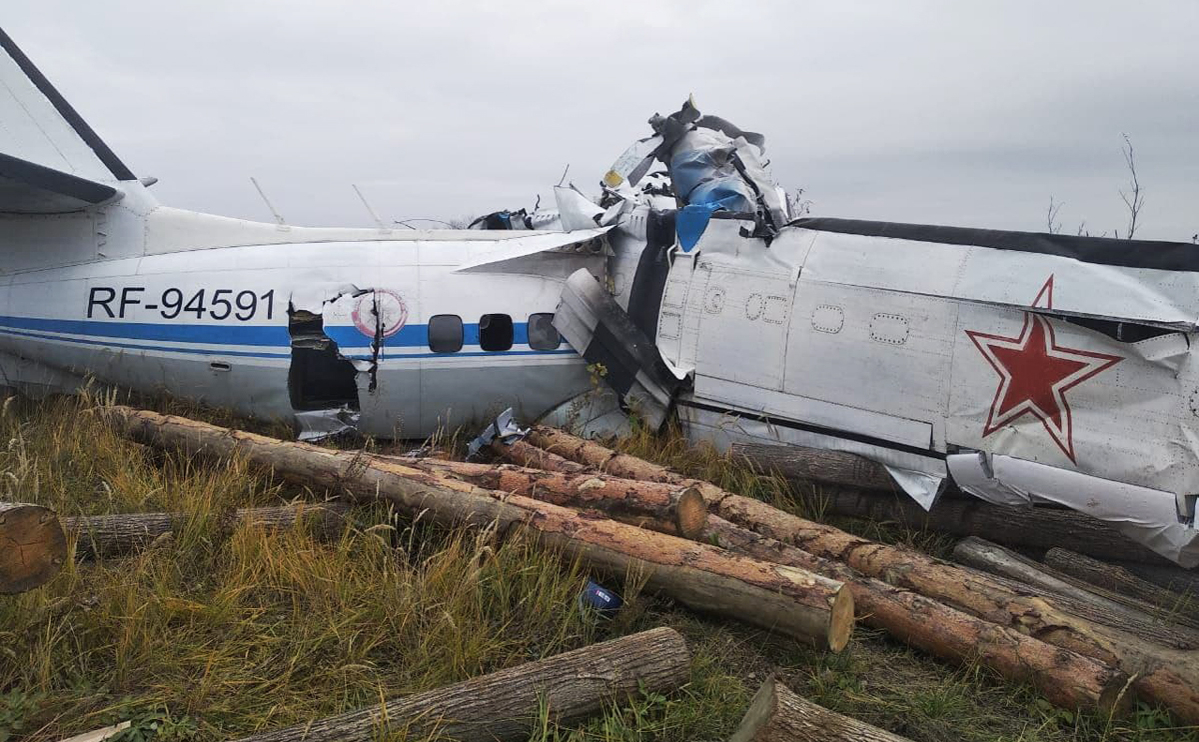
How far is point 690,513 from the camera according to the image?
5164 millimetres

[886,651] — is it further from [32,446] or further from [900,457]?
[32,446]

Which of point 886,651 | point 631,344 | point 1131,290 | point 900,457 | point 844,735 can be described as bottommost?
point 886,651

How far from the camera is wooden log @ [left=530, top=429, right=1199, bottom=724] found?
4375mm

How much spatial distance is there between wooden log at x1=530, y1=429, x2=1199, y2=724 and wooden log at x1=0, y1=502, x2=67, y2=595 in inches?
161

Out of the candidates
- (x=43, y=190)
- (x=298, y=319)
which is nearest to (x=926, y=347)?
(x=298, y=319)

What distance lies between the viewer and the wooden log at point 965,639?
14.1ft

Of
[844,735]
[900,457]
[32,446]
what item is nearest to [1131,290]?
[900,457]

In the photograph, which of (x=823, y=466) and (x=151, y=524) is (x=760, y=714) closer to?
(x=823, y=466)

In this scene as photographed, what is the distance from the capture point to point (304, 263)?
870 cm

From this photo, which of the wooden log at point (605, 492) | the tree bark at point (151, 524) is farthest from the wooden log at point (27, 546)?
the wooden log at point (605, 492)

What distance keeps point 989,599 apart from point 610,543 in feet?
7.69

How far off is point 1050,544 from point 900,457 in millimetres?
1251

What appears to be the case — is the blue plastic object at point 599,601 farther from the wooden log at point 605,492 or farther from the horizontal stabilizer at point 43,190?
the horizontal stabilizer at point 43,190

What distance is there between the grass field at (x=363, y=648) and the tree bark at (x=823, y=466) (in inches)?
69.9
